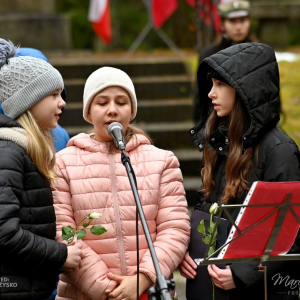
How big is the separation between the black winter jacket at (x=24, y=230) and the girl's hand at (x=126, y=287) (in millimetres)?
320

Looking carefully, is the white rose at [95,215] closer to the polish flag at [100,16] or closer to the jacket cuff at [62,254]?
the jacket cuff at [62,254]

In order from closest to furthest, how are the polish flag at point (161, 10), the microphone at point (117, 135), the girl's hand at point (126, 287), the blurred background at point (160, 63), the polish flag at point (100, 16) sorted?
the microphone at point (117, 135), the girl's hand at point (126, 287), the blurred background at point (160, 63), the polish flag at point (161, 10), the polish flag at point (100, 16)

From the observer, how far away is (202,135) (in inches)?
159

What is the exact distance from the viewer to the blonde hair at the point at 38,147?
3392mm

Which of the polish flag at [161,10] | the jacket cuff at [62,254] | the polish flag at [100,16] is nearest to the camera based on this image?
the jacket cuff at [62,254]

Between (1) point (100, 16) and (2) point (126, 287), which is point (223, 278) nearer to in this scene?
(2) point (126, 287)

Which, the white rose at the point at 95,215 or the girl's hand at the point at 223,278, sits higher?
the white rose at the point at 95,215

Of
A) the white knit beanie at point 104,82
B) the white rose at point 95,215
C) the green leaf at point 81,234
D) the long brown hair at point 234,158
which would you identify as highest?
the white knit beanie at point 104,82

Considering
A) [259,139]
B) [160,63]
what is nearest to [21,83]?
[259,139]

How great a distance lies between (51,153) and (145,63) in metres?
6.90

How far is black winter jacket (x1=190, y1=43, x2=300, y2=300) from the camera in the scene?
354cm

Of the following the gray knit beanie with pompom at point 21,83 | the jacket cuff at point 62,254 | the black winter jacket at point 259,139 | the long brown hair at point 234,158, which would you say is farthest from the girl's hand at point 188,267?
the gray knit beanie with pompom at point 21,83

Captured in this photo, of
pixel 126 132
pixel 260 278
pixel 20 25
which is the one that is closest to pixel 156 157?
pixel 126 132

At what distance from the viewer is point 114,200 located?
12.0 feet
